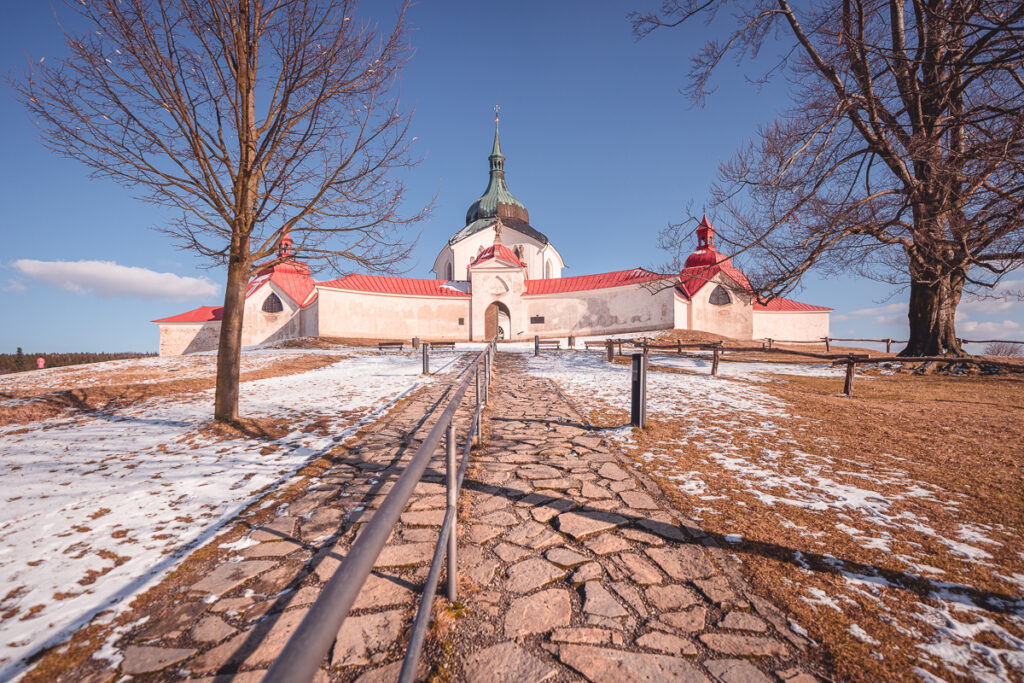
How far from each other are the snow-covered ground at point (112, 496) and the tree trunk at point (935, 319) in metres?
17.2

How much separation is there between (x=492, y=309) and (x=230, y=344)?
1026 inches

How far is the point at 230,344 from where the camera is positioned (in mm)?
6266

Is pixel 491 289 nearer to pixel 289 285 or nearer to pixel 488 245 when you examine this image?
pixel 488 245

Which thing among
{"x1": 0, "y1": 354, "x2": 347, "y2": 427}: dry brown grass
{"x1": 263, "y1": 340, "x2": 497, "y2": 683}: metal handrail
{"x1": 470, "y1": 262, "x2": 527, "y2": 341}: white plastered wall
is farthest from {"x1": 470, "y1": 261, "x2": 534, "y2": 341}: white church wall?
{"x1": 263, "y1": 340, "x2": 497, "y2": 683}: metal handrail

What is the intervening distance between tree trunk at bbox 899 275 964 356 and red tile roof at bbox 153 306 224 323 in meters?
41.3

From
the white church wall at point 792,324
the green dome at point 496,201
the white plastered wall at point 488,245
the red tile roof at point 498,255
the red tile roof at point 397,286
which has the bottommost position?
the white church wall at point 792,324

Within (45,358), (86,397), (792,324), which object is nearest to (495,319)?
(792,324)

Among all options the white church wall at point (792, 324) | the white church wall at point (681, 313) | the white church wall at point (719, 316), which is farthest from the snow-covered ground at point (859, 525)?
the white church wall at point (792, 324)

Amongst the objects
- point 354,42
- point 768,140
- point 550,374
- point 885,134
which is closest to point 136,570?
point 354,42

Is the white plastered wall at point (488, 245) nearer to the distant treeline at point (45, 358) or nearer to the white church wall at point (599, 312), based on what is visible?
the white church wall at point (599, 312)

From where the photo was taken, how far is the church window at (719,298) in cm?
2987

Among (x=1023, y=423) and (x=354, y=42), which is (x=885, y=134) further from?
(x=354, y=42)

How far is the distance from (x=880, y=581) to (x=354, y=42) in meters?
8.30

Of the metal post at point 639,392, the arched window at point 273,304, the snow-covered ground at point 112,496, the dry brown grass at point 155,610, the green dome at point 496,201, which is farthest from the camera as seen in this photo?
the green dome at point 496,201
